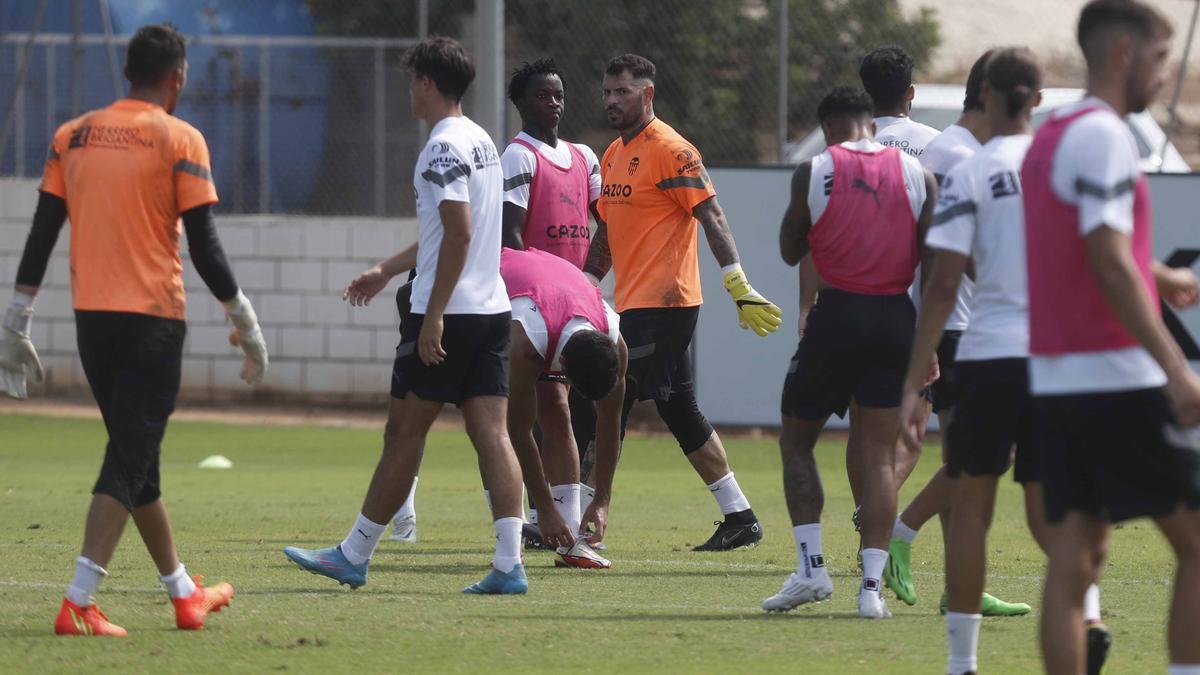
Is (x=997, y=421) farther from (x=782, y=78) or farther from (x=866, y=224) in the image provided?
(x=782, y=78)

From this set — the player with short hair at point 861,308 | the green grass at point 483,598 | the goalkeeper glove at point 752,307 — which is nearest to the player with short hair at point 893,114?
the green grass at point 483,598

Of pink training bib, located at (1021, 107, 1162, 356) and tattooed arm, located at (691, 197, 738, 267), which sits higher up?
pink training bib, located at (1021, 107, 1162, 356)

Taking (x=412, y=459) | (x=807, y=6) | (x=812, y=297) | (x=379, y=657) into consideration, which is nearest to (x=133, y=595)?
(x=412, y=459)

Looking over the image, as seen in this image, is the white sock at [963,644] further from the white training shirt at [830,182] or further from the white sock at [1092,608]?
the white training shirt at [830,182]

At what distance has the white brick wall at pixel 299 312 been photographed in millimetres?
18641

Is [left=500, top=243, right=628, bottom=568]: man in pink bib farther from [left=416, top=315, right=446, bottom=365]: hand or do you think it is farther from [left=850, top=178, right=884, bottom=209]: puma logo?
[left=850, top=178, right=884, bottom=209]: puma logo

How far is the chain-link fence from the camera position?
703 inches

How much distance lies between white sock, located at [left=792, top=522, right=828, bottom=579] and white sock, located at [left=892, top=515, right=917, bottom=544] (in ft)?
1.39

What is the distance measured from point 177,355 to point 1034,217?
309cm

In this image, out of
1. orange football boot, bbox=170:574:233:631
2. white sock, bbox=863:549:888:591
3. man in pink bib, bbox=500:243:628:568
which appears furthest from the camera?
man in pink bib, bbox=500:243:628:568

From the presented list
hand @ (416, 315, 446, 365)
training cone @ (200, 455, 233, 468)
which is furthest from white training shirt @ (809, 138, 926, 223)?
training cone @ (200, 455, 233, 468)

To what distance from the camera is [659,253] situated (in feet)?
30.7

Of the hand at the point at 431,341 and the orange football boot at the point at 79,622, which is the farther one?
the hand at the point at 431,341

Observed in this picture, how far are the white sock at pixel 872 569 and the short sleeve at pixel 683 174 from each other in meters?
2.72
